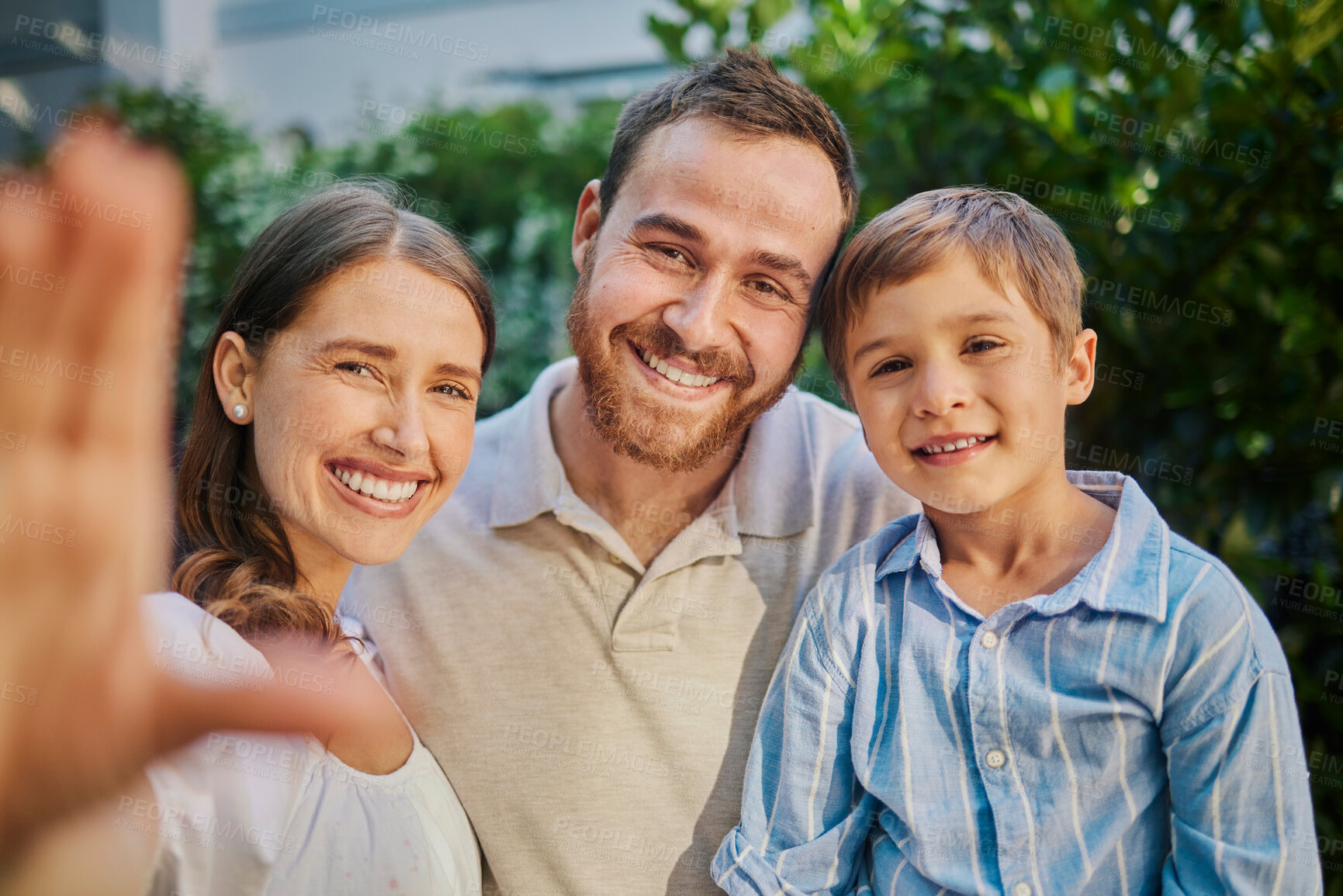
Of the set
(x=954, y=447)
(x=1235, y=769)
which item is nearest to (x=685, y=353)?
(x=954, y=447)

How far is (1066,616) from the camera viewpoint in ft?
4.96

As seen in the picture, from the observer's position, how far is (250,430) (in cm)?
162

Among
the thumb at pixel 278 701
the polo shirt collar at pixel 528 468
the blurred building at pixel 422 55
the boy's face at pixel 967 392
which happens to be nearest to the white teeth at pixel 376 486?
the thumb at pixel 278 701

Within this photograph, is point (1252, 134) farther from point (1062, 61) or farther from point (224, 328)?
point (224, 328)

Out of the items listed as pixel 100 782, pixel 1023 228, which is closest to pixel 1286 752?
pixel 1023 228

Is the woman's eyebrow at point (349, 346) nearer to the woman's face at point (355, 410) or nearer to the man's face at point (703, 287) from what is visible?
the woman's face at point (355, 410)

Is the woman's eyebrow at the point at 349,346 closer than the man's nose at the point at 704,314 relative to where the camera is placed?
Yes

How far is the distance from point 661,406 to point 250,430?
30.0 inches

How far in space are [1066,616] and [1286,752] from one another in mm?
342

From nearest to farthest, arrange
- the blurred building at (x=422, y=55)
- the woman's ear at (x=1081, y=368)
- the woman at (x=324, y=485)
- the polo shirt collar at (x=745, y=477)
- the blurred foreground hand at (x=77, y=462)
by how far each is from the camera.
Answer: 1. the blurred foreground hand at (x=77, y=462)
2. the woman at (x=324, y=485)
3. the woman's ear at (x=1081, y=368)
4. the polo shirt collar at (x=745, y=477)
5. the blurred building at (x=422, y=55)

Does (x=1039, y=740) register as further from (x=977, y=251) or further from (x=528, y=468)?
(x=528, y=468)

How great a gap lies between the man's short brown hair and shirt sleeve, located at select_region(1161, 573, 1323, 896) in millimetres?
1073

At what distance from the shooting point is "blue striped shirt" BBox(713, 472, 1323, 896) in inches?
53.9

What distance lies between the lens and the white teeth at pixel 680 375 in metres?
1.90
